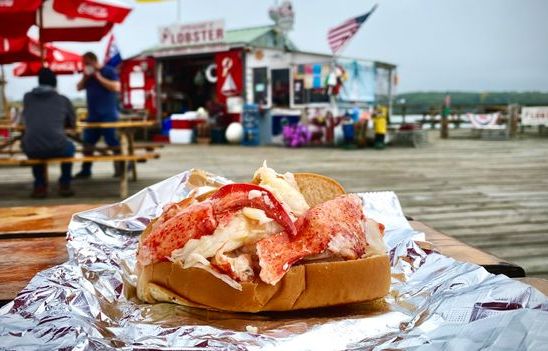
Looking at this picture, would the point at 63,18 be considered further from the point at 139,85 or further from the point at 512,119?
the point at 512,119

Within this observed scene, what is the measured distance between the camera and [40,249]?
1565 millimetres

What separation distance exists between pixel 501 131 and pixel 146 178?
1635cm

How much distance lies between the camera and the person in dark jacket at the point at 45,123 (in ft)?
18.5

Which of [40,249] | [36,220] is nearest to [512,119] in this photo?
[36,220]

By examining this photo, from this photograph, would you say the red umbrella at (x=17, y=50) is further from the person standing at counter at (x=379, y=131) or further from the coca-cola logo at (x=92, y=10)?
the person standing at counter at (x=379, y=131)

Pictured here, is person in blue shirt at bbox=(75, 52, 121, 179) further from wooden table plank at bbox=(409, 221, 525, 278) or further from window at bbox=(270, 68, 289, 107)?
window at bbox=(270, 68, 289, 107)

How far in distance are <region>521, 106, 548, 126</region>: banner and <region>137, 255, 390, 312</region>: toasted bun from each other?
19520 millimetres

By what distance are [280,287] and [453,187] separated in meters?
5.84

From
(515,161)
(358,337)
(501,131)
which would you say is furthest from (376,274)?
(501,131)

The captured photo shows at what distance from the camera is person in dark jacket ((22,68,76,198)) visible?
5.64m

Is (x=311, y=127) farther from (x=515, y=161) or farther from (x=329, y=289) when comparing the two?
(x=329, y=289)

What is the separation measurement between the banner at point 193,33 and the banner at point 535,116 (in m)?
11.0

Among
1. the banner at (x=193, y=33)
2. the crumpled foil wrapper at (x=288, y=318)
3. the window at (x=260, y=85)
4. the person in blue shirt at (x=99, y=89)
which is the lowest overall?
the crumpled foil wrapper at (x=288, y=318)

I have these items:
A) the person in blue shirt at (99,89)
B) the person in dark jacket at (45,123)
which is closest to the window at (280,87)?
the person in blue shirt at (99,89)
